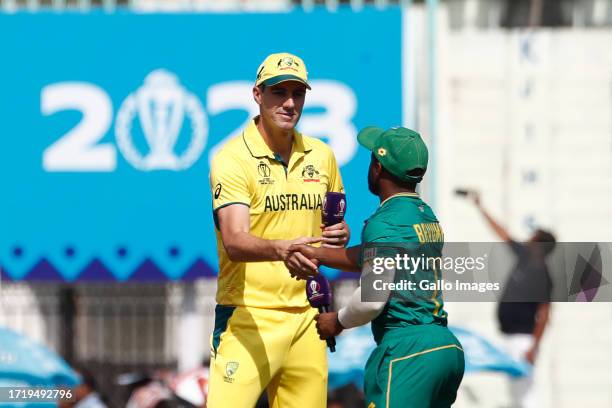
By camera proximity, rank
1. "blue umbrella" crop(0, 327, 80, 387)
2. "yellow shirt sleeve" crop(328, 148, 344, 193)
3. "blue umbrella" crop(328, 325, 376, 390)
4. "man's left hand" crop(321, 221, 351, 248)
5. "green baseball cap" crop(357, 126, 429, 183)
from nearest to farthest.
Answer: "green baseball cap" crop(357, 126, 429, 183), "man's left hand" crop(321, 221, 351, 248), "yellow shirt sleeve" crop(328, 148, 344, 193), "blue umbrella" crop(0, 327, 80, 387), "blue umbrella" crop(328, 325, 376, 390)

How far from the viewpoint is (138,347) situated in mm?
15195

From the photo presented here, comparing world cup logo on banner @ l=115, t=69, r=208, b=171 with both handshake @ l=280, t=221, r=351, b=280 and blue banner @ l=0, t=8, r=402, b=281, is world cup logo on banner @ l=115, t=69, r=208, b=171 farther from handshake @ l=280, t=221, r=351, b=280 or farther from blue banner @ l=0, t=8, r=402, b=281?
handshake @ l=280, t=221, r=351, b=280

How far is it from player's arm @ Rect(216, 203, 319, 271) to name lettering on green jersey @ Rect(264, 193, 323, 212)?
0.82 ft

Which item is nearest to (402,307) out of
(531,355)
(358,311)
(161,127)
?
(358,311)

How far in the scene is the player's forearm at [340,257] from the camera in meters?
6.66

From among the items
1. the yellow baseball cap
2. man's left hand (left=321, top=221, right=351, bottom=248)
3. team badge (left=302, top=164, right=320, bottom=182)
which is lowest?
man's left hand (left=321, top=221, right=351, bottom=248)

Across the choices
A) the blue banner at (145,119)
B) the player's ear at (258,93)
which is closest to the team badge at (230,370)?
the player's ear at (258,93)

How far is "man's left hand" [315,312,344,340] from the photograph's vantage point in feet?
21.4

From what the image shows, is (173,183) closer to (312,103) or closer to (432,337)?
(312,103)

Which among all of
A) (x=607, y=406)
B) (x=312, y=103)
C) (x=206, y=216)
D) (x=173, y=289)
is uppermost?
(x=312, y=103)

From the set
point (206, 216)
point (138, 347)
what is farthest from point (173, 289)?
point (206, 216)

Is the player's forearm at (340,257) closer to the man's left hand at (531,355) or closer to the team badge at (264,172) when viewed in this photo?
the team badge at (264,172)

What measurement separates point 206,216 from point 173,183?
1.48 feet

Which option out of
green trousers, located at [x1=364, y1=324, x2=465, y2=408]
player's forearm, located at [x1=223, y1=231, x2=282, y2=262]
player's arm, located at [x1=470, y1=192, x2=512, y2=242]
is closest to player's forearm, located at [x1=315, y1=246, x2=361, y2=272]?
player's forearm, located at [x1=223, y1=231, x2=282, y2=262]
